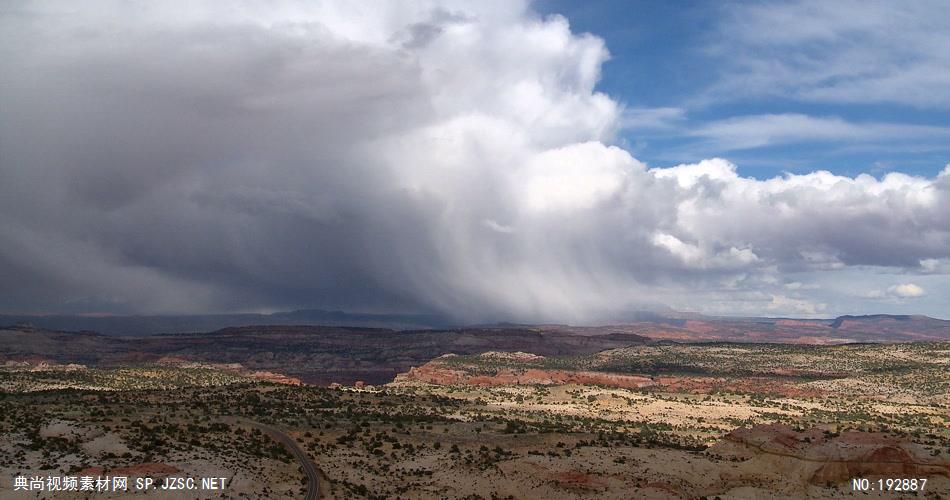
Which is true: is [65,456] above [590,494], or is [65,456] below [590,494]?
above

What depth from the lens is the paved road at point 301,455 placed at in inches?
1700

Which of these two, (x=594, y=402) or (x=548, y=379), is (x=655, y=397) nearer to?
(x=594, y=402)

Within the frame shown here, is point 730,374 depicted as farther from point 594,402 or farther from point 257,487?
point 257,487

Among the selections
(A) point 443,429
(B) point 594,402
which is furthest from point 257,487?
(B) point 594,402

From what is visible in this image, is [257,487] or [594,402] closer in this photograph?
[257,487]

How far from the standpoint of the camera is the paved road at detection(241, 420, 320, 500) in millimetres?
43188

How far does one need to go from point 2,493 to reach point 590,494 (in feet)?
108

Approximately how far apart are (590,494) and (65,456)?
3197cm

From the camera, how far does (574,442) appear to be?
60438mm

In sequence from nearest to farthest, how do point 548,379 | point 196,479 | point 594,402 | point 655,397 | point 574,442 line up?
point 196,479, point 574,442, point 594,402, point 655,397, point 548,379

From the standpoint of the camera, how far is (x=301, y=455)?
52.1m

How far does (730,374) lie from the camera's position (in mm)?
162625

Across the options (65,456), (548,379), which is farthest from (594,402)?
(65,456)

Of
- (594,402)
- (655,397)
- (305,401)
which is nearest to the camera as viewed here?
(305,401)
